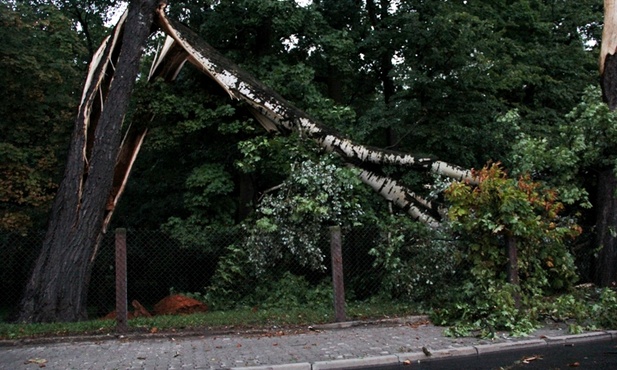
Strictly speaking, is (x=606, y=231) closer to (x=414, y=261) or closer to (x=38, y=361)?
(x=414, y=261)

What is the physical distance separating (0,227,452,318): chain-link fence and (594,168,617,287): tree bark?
3.87 meters

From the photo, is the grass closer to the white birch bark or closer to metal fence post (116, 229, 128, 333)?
metal fence post (116, 229, 128, 333)

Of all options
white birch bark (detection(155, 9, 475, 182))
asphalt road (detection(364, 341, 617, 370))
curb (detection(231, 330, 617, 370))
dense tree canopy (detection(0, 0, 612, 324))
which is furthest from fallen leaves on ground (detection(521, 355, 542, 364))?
white birch bark (detection(155, 9, 475, 182))

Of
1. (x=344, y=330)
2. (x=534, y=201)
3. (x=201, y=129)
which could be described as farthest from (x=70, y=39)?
(x=534, y=201)

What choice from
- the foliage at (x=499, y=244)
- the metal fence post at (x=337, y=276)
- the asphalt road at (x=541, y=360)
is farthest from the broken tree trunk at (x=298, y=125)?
the asphalt road at (x=541, y=360)

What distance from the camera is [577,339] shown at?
8.20 metres

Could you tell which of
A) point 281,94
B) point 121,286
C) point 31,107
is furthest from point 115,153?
point 281,94

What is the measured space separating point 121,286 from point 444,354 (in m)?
4.60

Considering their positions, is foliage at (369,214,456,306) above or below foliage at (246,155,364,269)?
below

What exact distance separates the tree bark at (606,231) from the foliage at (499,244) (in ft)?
6.77

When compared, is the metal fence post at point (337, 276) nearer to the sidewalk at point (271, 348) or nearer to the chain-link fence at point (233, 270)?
the sidewalk at point (271, 348)

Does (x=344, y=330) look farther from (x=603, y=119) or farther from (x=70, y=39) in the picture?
(x=70, y=39)

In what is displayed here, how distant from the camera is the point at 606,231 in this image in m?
11.6

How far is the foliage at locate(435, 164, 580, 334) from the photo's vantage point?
349 inches
